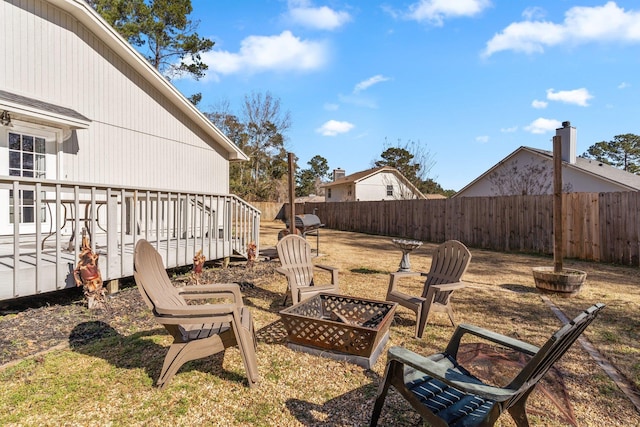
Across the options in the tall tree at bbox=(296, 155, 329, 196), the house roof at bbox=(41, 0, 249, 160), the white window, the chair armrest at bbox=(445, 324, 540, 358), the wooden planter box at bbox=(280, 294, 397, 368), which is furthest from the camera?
the tall tree at bbox=(296, 155, 329, 196)

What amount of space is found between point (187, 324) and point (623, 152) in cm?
4949

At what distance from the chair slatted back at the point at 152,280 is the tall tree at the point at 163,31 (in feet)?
63.3

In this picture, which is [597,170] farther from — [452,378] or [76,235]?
[76,235]

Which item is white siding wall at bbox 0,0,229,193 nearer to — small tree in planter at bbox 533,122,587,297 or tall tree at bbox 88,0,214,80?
small tree in planter at bbox 533,122,587,297

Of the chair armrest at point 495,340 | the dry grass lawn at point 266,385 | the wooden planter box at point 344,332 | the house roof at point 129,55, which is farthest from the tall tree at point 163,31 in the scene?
the chair armrest at point 495,340

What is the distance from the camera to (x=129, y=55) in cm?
866

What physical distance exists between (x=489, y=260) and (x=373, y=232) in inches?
379

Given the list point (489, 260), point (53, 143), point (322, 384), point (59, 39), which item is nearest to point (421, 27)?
point (489, 260)

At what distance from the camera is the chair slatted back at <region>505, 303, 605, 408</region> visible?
1.61 metres

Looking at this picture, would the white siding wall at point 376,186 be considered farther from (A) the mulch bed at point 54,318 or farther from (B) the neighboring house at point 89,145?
(A) the mulch bed at point 54,318

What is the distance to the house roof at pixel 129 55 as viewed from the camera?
749 centimetres

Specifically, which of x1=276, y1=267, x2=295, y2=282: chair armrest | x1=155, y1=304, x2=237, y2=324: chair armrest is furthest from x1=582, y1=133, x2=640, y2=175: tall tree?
x1=155, y1=304, x2=237, y2=324: chair armrest

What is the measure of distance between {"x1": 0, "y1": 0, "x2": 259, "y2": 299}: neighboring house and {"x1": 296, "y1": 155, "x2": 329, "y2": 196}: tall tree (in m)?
35.2

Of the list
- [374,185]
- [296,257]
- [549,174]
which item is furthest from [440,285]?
[374,185]
